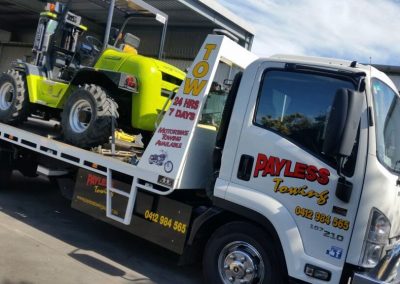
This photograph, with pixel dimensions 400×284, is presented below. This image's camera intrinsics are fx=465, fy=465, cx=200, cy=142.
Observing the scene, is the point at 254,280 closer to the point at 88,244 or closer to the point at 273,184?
the point at 273,184

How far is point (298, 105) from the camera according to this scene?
4.38 m

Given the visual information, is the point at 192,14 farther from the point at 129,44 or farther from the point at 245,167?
the point at 245,167

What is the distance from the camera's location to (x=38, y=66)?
758 centimetres

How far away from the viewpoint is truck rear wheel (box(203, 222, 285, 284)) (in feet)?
14.3

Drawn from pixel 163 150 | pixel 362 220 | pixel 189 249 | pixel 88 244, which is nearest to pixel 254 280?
pixel 189 249

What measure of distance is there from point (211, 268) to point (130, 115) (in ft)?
8.93

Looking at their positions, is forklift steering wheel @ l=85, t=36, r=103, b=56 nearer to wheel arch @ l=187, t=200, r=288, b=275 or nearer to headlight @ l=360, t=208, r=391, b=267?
wheel arch @ l=187, t=200, r=288, b=275

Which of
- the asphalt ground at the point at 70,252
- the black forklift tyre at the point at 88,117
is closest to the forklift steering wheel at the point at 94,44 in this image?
the black forklift tyre at the point at 88,117

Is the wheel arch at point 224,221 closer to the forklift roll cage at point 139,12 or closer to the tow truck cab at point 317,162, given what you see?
the tow truck cab at point 317,162

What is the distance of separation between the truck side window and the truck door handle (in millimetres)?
354

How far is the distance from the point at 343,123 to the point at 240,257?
1.71 m

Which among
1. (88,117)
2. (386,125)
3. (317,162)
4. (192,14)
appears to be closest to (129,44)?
(88,117)

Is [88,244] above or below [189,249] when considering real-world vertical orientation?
below

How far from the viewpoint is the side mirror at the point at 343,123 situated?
3.63 meters
